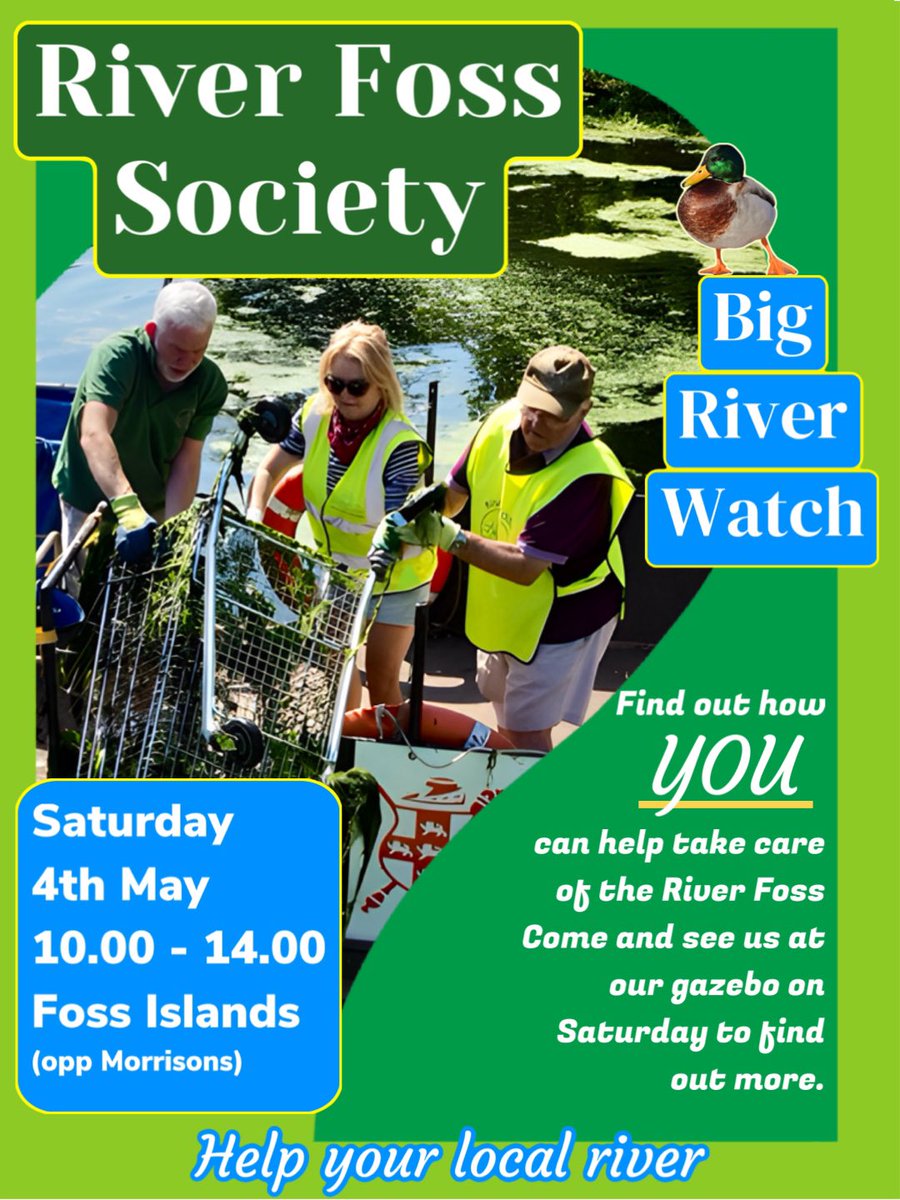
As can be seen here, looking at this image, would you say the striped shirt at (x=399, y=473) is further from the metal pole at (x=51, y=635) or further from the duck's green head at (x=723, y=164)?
the duck's green head at (x=723, y=164)

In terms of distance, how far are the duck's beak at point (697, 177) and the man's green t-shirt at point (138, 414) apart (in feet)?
5.16

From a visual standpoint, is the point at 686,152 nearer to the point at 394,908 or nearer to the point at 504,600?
the point at 504,600

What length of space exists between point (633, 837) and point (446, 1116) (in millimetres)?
1006

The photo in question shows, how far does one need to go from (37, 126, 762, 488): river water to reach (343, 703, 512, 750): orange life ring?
2.96 ft

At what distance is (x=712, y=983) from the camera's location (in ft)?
20.6

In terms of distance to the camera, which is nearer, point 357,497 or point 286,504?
point 357,497

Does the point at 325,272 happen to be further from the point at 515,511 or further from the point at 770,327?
the point at 770,327

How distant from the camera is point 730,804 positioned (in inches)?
244

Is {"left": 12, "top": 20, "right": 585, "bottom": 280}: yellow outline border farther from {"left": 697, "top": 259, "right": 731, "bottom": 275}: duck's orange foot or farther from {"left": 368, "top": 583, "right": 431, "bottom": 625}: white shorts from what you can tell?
{"left": 368, "top": 583, "right": 431, "bottom": 625}: white shorts

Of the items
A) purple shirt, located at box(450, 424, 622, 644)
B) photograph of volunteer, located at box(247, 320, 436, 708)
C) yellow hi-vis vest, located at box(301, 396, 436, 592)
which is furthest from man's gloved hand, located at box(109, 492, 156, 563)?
purple shirt, located at box(450, 424, 622, 644)

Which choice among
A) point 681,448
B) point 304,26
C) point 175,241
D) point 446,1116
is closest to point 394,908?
point 446,1116

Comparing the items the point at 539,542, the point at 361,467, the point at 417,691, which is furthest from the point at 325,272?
the point at 417,691

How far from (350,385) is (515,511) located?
0.63m

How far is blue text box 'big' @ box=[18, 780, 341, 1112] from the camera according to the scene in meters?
6.05
